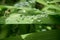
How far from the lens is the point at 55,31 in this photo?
828mm

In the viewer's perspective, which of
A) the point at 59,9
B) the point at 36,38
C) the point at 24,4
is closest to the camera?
the point at 36,38

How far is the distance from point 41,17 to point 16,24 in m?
0.13

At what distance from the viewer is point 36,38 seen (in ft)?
2.70

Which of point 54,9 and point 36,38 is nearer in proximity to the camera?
point 36,38

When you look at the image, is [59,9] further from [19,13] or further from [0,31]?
[0,31]

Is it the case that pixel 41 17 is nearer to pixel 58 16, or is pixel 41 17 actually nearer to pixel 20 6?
pixel 58 16

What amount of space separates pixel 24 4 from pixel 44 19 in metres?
0.24

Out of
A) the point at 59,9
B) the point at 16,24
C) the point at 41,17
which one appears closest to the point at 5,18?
the point at 16,24

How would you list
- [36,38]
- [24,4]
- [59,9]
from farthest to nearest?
[24,4], [59,9], [36,38]

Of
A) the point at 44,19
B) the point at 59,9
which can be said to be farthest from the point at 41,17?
the point at 59,9

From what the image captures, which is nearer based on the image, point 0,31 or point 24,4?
point 0,31

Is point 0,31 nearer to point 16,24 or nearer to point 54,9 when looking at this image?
point 16,24

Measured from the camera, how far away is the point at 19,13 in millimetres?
951

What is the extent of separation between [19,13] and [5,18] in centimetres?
9
